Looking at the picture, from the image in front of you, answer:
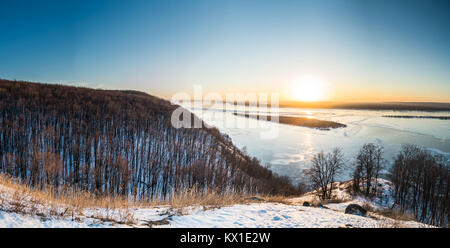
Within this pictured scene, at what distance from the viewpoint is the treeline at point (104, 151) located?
32.3 meters

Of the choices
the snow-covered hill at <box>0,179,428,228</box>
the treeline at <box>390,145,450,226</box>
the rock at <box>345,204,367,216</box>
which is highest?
the snow-covered hill at <box>0,179,428,228</box>

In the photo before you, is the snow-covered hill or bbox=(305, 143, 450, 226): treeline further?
bbox=(305, 143, 450, 226): treeline

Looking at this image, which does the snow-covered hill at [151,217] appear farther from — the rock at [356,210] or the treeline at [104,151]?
the treeline at [104,151]

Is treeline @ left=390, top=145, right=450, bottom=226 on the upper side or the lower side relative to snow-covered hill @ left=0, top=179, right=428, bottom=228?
lower

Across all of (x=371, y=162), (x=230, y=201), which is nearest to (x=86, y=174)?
(x=230, y=201)

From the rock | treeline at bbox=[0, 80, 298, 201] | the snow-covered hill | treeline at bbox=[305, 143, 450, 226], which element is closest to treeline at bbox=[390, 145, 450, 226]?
treeline at bbox=[305, 143, 450, 226]

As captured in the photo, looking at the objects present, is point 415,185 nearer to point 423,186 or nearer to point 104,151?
point 423,186

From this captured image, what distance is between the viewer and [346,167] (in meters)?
46.8

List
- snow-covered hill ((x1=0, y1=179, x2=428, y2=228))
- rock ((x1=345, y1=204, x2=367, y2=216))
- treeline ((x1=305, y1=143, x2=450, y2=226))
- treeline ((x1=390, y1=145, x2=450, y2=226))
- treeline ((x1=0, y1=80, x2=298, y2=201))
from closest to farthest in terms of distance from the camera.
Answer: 1. snow-covered hill ((x1=0, y1=179, x2=428, y2=228))
2. rock ((x1=345, y1=204, x2=367, y2=216))
3. treeline ((x1=0, y1=80, x2=298, y2=201))
4. treeline ((x1=390, y1=145, x2=450, y2=226))
5. treeline ((x1=305, y1=143, x2=450, y2=226))

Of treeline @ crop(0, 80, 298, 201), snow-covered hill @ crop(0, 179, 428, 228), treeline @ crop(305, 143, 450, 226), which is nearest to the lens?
snow-covered hill @ crop(0, 179, 428, 228)

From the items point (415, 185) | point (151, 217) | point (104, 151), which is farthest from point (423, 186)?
point (104, 151)

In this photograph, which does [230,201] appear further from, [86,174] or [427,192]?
[427,192]

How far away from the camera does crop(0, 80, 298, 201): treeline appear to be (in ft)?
106

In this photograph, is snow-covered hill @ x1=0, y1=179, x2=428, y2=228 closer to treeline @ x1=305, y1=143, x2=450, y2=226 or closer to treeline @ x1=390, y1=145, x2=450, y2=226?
treeline @ x1=305, y1=143, x2=450, y2=226
